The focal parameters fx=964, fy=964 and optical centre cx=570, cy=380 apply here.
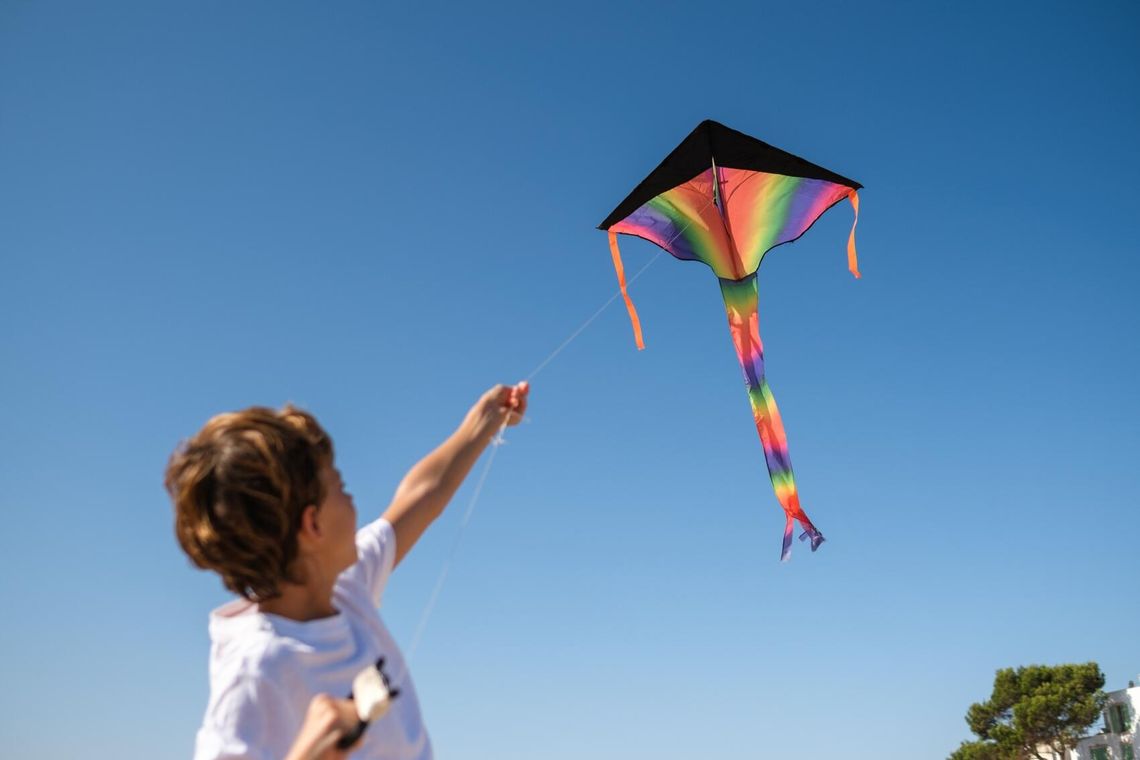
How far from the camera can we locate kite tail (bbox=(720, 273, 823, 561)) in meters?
7.46

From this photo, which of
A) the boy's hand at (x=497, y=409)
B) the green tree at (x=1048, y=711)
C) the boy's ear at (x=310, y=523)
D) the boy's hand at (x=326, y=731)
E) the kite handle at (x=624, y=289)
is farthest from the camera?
the green tree at (x=1048, y=711)

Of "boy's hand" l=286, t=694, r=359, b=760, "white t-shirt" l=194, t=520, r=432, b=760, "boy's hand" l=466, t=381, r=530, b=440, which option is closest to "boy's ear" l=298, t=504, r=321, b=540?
"white t-shirt" l=194, t=520, r=432, b=760

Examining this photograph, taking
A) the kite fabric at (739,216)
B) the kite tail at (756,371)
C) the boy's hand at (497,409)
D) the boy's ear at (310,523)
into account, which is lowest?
the boy's ear at (310,523)

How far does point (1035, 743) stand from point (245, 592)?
41.1 m

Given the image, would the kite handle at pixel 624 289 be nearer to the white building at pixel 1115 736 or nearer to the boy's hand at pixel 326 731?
the boy's hand at pixel 326 731

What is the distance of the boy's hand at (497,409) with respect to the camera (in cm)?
199

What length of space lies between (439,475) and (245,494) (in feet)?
2.01

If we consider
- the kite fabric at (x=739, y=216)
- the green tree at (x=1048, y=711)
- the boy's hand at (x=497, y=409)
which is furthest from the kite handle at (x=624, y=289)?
the green tree at (x=1048, y=711)

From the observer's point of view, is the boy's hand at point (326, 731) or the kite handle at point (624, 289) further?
the kite handle at point (624, 289)

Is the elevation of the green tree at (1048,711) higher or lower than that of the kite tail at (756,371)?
higher

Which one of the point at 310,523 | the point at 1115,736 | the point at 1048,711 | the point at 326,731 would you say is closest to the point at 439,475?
the point at 310,523

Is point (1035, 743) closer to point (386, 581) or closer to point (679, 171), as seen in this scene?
point (679, 171)

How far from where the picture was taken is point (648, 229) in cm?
813

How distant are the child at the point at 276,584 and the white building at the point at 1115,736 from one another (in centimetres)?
4165
